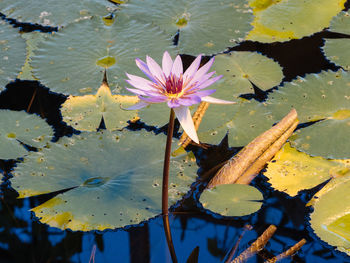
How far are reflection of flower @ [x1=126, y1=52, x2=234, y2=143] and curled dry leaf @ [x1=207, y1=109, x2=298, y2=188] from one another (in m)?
0.54

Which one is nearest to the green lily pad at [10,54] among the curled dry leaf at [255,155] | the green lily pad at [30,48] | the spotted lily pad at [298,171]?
the green lily pad at [30,48]

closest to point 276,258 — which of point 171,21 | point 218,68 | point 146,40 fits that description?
point 218,68

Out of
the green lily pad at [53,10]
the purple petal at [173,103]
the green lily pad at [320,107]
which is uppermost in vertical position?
the purple petal at [173,103]

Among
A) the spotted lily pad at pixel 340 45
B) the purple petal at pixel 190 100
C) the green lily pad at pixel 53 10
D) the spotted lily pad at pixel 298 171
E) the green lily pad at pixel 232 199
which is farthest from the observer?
the green lily pad at pixel 53 10

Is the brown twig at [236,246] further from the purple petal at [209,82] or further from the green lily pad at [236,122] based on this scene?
the purple petal at [209,82]

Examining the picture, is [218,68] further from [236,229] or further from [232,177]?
[236,229]

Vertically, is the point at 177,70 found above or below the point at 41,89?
above

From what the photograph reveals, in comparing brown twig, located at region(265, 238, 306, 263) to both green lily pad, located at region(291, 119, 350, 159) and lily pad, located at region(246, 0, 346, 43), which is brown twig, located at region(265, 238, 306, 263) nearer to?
green lily pad, located at region(291, 119, 350, 159)

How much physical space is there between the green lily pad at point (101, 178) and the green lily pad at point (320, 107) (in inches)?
22.9

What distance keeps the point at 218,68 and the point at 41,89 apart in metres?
1.05

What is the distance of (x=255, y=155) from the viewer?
2012mm

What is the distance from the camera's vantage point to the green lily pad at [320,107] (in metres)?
2.06

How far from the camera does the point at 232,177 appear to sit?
1925mm

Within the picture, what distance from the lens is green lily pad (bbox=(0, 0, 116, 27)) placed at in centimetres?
302
